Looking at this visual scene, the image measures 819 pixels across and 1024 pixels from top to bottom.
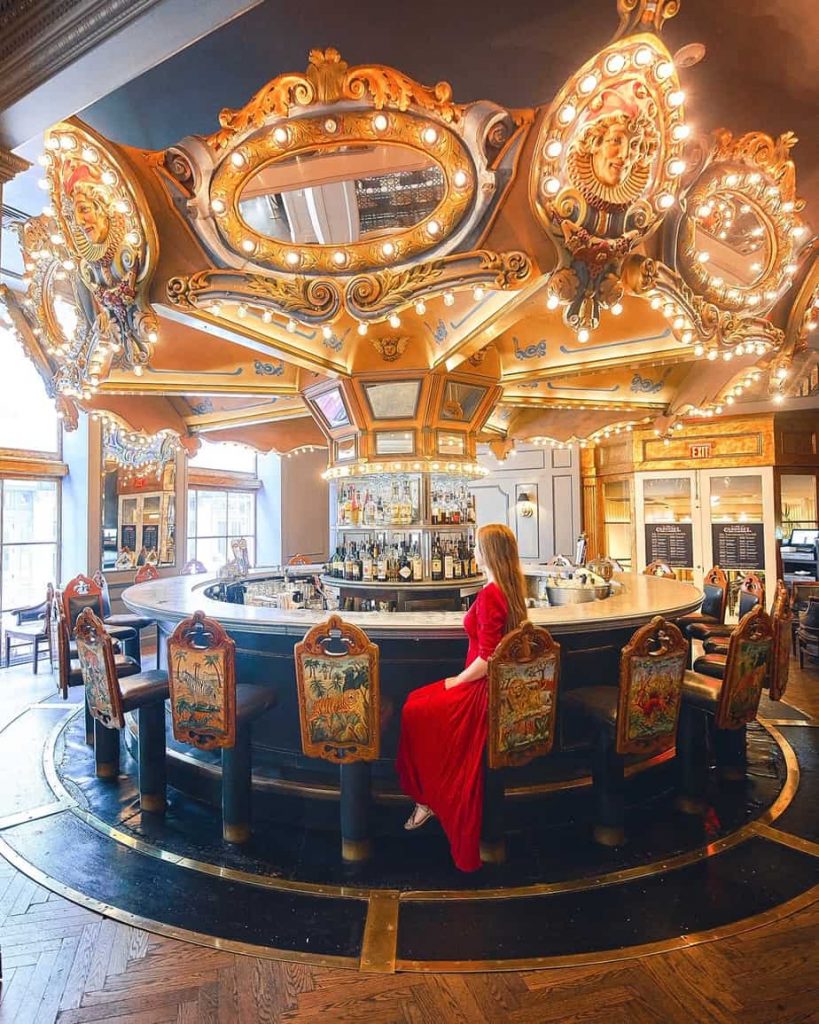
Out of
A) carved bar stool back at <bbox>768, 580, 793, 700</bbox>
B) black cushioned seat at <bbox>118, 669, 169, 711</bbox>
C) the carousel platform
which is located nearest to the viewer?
the carousel platform

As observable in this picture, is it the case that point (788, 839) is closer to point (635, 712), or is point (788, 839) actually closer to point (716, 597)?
point (635, 712)

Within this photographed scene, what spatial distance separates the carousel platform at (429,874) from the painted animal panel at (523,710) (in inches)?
22.2

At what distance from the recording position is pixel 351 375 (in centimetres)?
475

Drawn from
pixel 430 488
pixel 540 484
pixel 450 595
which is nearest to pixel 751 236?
pixel 430 488

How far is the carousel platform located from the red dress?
0.22m

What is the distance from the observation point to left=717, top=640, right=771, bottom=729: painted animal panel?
9.36 ft

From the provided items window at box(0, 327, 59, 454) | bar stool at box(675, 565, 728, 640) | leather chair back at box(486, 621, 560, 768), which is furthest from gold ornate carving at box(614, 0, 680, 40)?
window at box(0, 327, 59, 454)

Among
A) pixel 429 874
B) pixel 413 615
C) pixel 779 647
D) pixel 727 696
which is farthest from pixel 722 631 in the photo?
pixel 429 874

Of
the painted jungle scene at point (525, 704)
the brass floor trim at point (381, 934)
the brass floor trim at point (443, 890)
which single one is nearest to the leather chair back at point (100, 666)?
the brass floor trim at point (443, 890)

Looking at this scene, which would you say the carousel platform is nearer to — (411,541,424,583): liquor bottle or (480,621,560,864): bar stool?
(480,621,560,864): bar stool

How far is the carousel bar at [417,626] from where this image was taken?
7.30 ft

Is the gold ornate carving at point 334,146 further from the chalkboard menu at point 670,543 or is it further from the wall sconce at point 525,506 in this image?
the wall sconce at point 525,506

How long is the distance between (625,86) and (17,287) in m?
7.34

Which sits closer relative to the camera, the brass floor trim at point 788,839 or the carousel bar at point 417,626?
the carousel bar at point 417,626
